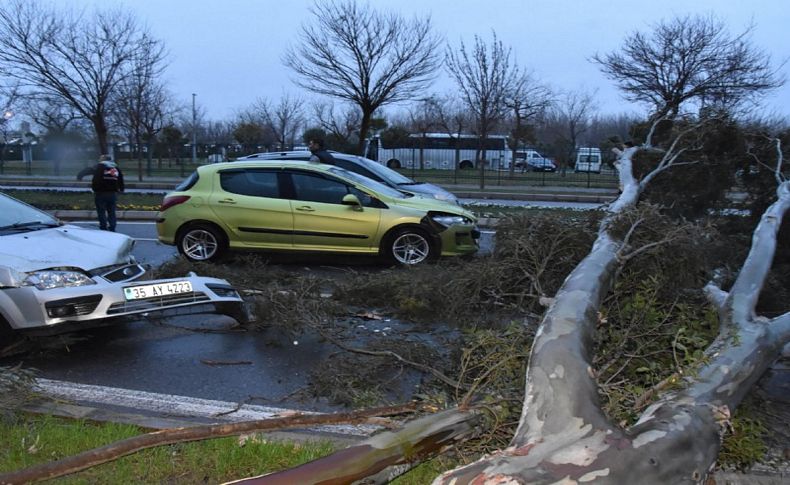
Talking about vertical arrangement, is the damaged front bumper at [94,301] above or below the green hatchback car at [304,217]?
below

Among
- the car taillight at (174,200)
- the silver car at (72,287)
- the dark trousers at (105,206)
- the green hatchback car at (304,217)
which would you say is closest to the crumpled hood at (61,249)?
the silver car at (72,287)

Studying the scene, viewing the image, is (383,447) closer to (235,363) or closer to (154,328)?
(235,363)

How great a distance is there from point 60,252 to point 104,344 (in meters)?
0.93

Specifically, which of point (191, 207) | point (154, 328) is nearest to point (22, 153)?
point (191, 207)

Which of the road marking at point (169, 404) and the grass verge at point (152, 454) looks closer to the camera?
the grass verge at point (152, 454)

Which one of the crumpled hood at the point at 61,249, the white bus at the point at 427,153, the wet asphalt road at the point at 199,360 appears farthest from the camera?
the white bus at the point at 427,153

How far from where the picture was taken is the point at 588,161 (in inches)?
1119

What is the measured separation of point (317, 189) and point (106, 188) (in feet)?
16.8

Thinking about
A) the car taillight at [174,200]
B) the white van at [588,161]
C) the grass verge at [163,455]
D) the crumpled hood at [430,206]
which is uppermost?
the white van at [588,161]

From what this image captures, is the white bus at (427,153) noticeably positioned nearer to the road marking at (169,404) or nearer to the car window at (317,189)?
the car window at (317,189)

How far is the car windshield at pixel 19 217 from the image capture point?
18.1ft

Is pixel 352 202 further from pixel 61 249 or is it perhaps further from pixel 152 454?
pixel 152 454

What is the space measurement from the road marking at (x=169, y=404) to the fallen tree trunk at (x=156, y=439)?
0.92 meters

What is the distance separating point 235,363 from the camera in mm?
4996
